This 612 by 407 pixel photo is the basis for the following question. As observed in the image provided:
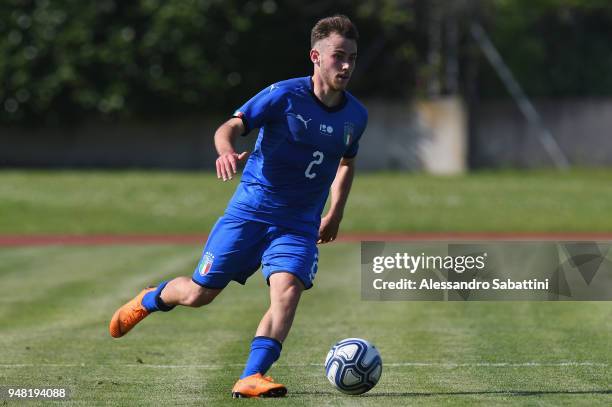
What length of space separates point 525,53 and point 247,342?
3294 centimetres

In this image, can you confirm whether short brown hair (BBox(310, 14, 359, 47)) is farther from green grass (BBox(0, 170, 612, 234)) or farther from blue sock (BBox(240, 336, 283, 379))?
green grass (BBox(0, 170, 612, 234))

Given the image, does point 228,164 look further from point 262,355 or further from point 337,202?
point 337,202

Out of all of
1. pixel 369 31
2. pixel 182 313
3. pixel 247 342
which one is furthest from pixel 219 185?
pixel 247 342

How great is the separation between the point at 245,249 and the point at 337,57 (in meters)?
1.38

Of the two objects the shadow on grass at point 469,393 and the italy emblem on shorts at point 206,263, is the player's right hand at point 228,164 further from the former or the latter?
the shadow on grass at point 469,393

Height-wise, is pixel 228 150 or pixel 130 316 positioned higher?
pixel 228 150

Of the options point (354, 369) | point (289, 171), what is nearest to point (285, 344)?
point (289, 171)

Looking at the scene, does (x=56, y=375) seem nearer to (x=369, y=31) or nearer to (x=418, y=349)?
(x=418, y=349)

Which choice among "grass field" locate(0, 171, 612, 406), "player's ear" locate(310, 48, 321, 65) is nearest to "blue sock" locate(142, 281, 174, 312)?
"grass field" locate(0, 171, 612, 406)

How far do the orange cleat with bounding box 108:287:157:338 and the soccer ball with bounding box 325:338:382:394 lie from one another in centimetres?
176

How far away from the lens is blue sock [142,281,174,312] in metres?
8.73

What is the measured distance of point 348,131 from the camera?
8297mm

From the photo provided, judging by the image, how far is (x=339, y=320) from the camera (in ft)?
39.0

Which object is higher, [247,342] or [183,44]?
[183,44]
